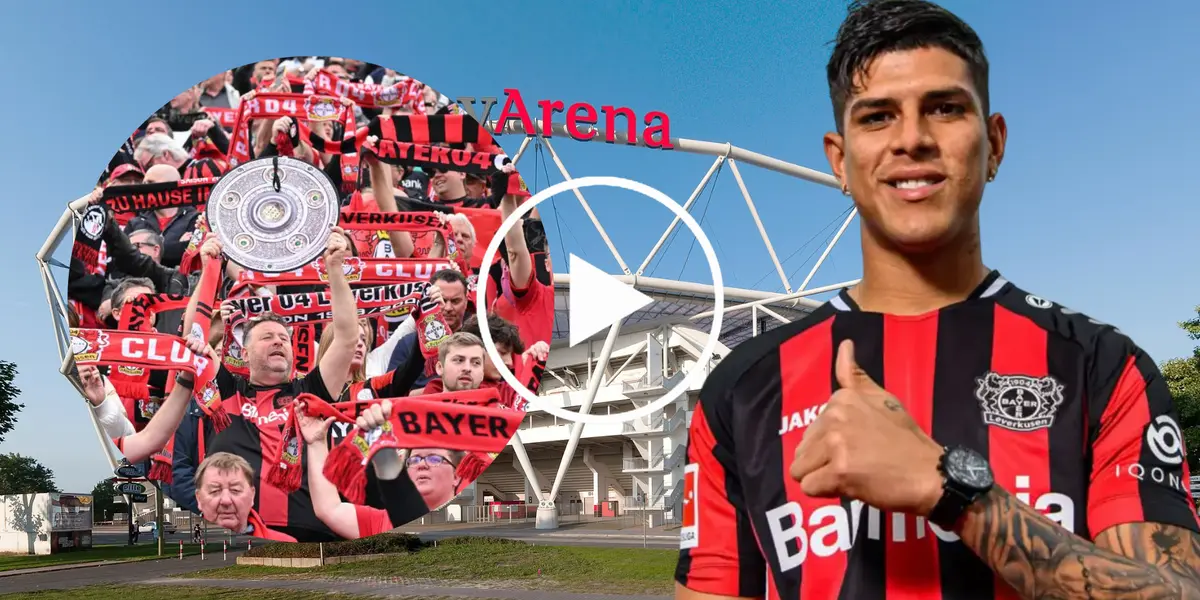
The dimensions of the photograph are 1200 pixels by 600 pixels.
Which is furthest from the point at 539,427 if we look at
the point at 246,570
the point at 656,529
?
the point at 246,570

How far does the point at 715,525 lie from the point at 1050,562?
1039mm

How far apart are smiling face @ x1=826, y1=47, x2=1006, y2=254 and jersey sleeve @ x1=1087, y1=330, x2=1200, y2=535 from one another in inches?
20.6

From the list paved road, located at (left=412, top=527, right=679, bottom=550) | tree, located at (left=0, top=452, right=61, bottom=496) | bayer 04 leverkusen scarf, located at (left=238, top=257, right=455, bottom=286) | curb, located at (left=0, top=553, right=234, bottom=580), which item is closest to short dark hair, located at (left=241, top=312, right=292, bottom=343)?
bayer 04 leverkusen scarf, located at (left=238, top=257, right=455, bottom=286)

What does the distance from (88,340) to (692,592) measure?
1042 centimetres

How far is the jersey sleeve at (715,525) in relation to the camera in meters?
2.73

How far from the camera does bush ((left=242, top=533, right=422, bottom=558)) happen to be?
89.2 ft

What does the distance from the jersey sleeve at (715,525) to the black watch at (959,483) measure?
2.86ft

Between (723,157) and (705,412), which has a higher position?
(723,157)

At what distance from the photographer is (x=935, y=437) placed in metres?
2.44

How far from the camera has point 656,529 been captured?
131 ft

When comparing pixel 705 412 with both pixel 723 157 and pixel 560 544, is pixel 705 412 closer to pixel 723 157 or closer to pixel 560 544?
pixel 560 544

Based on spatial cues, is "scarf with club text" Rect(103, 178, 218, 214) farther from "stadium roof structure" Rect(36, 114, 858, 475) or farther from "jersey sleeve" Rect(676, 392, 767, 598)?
"stadium roof structure" Rect(36, 114, 858, 475)

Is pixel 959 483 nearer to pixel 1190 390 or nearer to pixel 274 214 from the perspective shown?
pixel 274 214

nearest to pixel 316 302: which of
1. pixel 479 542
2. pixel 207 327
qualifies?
pixel 207 327
